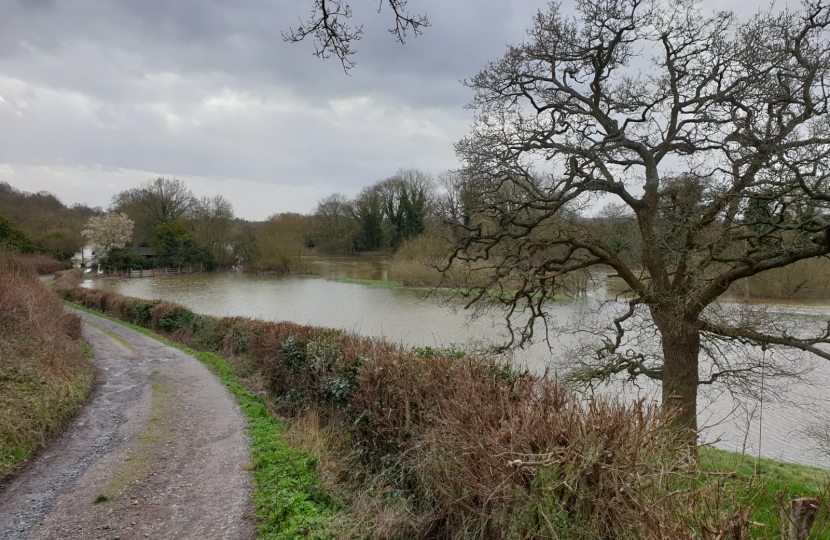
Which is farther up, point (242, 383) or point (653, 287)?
point (653, 287)

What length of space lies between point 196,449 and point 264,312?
20.9 metres

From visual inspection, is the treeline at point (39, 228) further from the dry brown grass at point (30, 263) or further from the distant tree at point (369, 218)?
the distant tree at point (369, 218)

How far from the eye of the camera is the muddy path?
14.5ft

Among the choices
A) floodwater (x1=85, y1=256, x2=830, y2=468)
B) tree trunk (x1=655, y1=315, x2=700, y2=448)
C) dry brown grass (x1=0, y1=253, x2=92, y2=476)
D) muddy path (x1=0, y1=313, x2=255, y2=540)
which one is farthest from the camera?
floodwater (x1=85, y1=256, x2=830, y2=468)

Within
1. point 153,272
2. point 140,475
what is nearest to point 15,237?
point 153,272

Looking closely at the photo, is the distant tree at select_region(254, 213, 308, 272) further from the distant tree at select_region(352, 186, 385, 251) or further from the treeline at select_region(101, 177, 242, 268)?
the distant tree at select_region(352, 186, 385, 251)

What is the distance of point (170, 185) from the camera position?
6316cm

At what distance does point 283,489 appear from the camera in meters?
4.98

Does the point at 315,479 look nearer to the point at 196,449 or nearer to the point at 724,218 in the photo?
the point at 196,449

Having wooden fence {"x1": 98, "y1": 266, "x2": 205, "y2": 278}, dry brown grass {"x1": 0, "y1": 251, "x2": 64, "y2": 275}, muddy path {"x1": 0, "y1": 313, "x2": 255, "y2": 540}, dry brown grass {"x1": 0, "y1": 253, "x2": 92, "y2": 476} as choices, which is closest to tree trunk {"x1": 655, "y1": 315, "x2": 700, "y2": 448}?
muddy path {"x1": 0, "y1": 313, "x2": 255, "y2": 540}

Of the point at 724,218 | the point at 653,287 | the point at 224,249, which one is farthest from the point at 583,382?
the point at 224,249

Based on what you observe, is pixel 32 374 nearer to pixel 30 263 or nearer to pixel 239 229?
pixel 30 263

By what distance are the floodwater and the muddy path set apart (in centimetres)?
329

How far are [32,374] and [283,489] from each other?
5575mm
